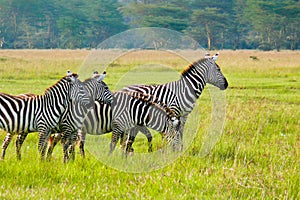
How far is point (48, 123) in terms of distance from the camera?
7164 mm

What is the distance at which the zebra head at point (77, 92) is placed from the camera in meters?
7.24

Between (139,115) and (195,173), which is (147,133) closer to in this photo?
(139,115)

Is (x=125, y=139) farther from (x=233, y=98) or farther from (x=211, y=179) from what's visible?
(x=233, y=98)

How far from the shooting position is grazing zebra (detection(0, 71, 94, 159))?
7.17 metres

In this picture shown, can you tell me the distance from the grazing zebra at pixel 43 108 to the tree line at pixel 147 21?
4518 centimetres

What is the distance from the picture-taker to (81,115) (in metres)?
7.42

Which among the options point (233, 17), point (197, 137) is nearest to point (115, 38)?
point (197, 137)

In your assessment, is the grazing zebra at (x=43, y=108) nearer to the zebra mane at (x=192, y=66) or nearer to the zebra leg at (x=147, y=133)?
the zebra leg at (x=147, y=133)

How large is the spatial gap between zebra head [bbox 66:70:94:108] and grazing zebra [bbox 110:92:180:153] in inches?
20.0

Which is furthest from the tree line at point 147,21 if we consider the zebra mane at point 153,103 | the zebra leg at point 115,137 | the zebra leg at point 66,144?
the zebra leg at point 66,144

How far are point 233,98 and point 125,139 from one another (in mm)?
8174

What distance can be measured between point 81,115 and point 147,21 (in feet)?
149

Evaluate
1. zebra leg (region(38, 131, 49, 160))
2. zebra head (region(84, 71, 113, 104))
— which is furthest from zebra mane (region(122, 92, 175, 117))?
zebra leg (region(38, 131, 49, 160))

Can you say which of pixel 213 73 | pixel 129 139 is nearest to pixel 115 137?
pixel 129 139
